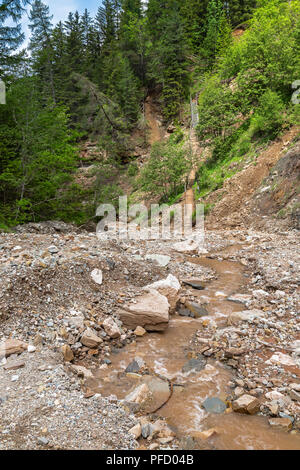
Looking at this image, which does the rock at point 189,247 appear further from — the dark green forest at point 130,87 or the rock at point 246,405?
the rock at point 246,405

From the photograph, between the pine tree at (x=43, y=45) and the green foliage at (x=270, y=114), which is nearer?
the green foliage at (x=270, y=114)

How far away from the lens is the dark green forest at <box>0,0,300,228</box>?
13094 mm

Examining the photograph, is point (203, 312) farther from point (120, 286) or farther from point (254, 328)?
point (120, 286)

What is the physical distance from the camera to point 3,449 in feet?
9.87

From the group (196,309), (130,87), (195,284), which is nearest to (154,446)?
(196,309)

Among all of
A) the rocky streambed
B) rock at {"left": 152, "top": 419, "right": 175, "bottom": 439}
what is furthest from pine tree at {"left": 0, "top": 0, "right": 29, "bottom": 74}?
rock at {"left": 152, "top": 419, "right": 175, "bottom": 439}

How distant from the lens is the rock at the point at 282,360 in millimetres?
4863

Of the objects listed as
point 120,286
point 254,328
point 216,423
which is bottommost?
point 216,423

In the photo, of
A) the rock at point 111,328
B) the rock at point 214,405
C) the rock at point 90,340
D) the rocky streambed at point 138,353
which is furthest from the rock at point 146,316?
the rock at point 214,405

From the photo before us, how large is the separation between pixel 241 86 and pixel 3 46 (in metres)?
17.2

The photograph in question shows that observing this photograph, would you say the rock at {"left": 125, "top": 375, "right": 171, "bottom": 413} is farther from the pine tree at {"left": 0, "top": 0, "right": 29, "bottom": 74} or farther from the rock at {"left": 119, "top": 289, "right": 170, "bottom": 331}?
the pine tree at {"left": 0, "top": 0, "right": 29, "bottom": 74}

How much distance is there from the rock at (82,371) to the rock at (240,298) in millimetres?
4500

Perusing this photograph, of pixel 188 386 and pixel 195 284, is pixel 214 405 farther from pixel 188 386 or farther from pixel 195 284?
pixel 195 284

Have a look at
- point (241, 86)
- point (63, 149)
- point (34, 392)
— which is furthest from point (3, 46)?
point (241, 86)
